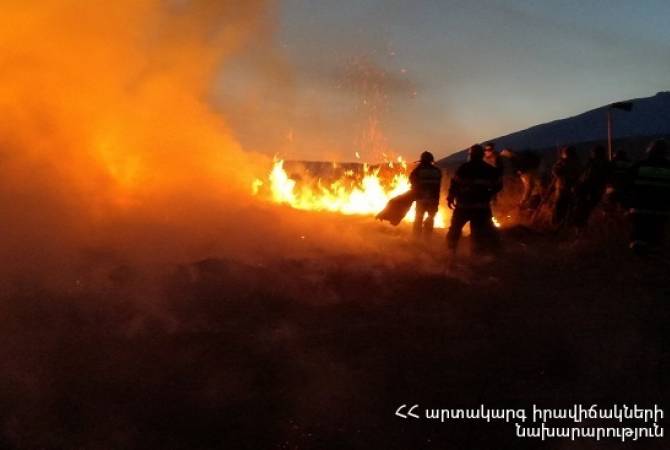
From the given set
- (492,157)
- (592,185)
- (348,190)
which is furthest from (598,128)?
(592,185)

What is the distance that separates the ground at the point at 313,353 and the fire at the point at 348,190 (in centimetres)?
501

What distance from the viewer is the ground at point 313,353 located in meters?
4.51

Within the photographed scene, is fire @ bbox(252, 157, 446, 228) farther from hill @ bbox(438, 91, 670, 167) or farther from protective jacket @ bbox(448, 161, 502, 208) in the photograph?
hill @ bbox(438, 91, 670, 167)

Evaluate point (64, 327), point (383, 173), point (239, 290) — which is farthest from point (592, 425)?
point (383, 173)

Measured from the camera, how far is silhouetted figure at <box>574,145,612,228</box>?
9555mm

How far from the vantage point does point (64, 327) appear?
19.2ft

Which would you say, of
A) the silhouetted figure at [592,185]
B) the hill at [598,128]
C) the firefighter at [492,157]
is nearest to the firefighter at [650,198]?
the silhouetted figure at [592,185]

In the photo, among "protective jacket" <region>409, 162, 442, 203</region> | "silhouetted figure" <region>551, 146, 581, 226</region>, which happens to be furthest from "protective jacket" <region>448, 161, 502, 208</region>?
"silhouetted figure" <region>551, 146, 581, 226</region>

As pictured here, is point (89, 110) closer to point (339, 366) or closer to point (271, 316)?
point (271, 316)

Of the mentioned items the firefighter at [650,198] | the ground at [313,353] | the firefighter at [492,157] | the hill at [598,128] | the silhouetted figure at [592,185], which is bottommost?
the ground at [313,353]

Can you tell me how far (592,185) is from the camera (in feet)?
31.7

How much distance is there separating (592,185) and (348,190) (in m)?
5.75

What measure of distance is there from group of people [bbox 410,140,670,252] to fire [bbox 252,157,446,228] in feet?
7.46

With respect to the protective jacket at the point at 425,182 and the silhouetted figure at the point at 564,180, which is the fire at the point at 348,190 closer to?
the protective jacket at the point at 425,182
